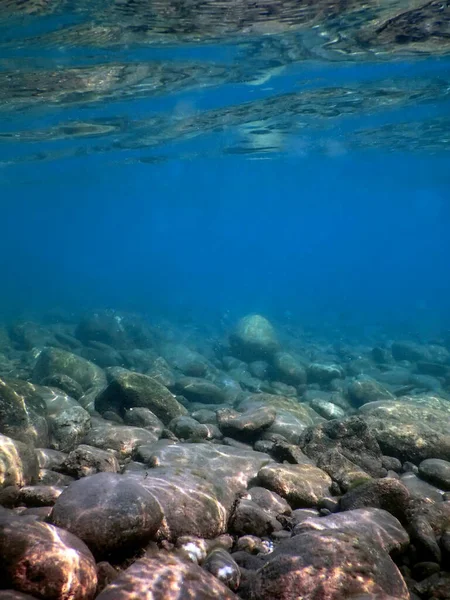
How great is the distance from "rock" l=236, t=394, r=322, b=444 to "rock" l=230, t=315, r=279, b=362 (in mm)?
8511

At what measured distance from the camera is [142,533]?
358 centimetres

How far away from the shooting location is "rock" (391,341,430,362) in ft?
76.5

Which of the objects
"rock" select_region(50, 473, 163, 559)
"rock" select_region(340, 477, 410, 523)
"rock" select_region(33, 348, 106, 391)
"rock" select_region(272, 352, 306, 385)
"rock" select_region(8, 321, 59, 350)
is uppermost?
"rock" select_region(50, 473, 163, 559)

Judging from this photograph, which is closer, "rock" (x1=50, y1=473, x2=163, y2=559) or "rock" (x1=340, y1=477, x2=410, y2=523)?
"rock" (x1=50, y1=473, x2=163, y2=559)

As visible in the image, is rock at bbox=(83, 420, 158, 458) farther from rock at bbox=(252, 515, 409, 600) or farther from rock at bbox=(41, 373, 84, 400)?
rock at bbox=(41, 373, 84, 400)

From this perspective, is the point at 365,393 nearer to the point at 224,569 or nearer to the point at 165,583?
the point at 224,569

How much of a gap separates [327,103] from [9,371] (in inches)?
736

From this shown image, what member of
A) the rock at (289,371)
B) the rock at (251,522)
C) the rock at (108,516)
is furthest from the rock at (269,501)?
the rock at (289,371)

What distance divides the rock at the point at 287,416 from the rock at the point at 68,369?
5.50 metres

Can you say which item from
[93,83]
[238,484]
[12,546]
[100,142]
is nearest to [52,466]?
[238,484]

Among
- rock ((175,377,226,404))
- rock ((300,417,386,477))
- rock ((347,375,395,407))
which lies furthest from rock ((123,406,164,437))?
rock ((347,375,395,407))

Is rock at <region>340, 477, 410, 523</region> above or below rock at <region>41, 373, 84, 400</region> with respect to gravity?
above

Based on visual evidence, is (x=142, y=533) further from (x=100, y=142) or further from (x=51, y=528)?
(x=100, y=142)

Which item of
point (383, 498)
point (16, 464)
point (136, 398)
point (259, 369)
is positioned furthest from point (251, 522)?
point (259, 369)
